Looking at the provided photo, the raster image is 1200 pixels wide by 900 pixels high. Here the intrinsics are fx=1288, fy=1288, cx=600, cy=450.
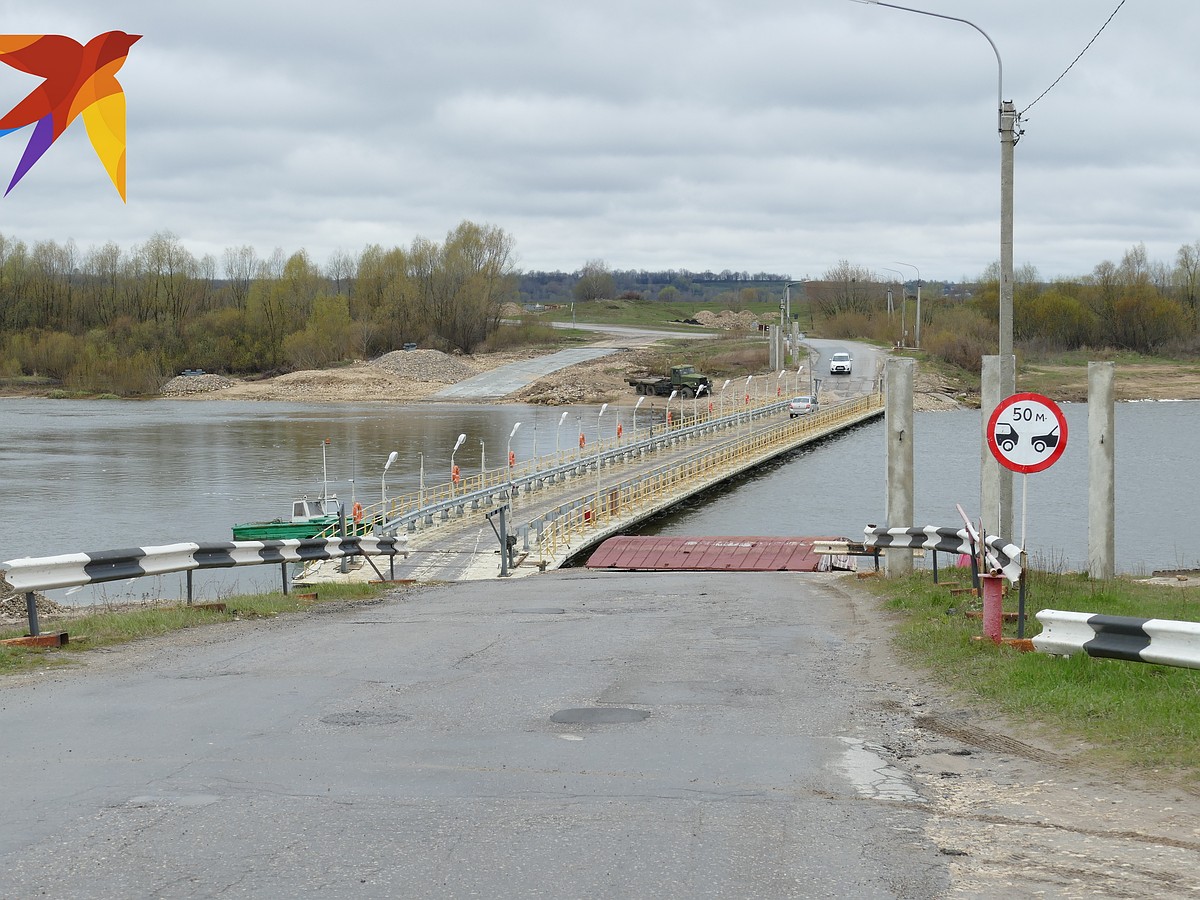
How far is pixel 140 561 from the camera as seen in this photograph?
47.6 feet

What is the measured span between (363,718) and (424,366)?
135m

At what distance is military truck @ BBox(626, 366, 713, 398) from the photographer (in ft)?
368

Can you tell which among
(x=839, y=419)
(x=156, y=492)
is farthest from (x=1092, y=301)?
(x=156, y=492)

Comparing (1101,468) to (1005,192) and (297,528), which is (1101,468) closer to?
(1005,192)

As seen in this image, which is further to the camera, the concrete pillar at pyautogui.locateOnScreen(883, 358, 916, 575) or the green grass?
the concrete pillar at pyautogui.locateOnScreen(883, 358, 916, 575)

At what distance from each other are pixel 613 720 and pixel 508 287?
157m

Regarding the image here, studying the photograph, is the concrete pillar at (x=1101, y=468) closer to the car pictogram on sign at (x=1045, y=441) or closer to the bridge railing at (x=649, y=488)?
the car pictogram on sign at (x=1045, y=441)

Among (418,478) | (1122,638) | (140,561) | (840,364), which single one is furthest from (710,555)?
(840,364)

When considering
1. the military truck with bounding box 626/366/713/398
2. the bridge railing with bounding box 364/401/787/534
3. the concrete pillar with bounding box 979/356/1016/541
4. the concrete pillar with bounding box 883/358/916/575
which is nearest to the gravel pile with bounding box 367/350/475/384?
the military truck with bounding box 626/366/713/398

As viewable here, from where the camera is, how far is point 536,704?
9883 mm

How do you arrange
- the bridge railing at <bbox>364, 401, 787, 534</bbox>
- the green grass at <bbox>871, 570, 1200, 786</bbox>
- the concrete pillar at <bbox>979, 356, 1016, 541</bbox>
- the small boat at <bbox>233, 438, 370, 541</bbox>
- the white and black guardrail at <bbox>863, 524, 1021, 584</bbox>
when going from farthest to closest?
the bridge railing at <bbox>364, 401, 787, 534</bbox>
the small boat at <bbox>233, 438, 370, 541</bbox>
the concrete pillar at <bbox>979, 356, 1016, 541</bbox>
the white and black guardrail at <bbox>863, 524, 1021, 584</bbox>
the green grass at <bbox>871, 570, 1200, 786</bbox>

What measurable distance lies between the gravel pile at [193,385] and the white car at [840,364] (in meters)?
68.8

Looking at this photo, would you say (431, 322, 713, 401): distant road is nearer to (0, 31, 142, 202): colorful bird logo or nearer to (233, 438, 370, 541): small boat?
(233, 438, 370, 541): small boat

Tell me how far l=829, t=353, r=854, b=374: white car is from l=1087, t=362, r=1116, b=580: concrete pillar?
295ft
